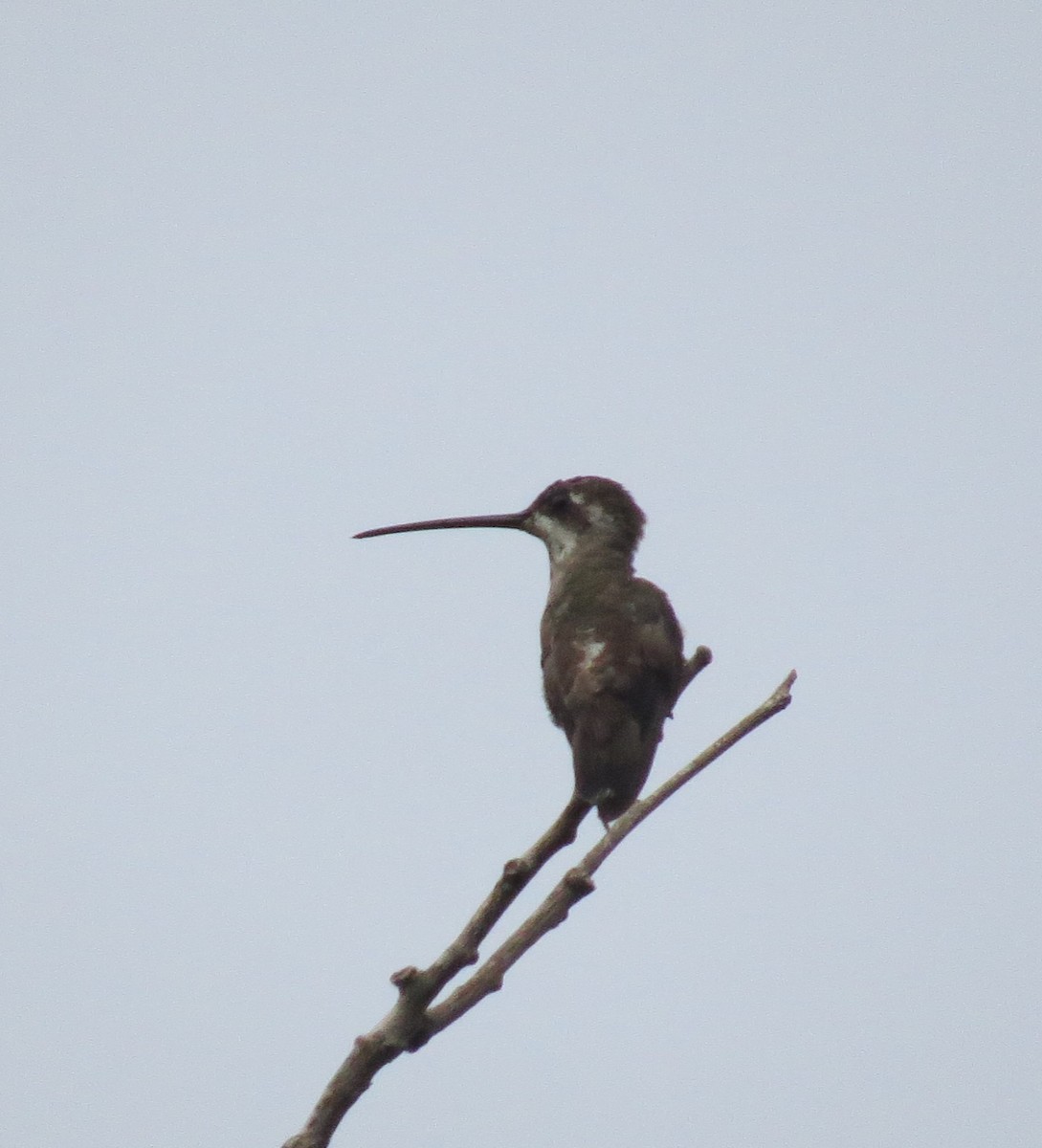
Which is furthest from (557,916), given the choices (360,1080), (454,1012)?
(360,1080)

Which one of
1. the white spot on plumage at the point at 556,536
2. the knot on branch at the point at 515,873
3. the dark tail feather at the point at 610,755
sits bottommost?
the knot on branch at the point at 515,873

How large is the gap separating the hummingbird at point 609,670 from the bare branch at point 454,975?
1.44 meters

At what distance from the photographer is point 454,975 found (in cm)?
415

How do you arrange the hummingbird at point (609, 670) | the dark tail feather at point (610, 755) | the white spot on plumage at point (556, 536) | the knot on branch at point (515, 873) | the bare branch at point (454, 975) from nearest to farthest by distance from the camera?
1. the bare branch at point (454, 975)
2. the knot on branch at point (515, 873)
3. the dark tail feather at point (610, 755)
4. the hummingbird at point (609, 670)
5. the white spot on plumage at point (556, 536)

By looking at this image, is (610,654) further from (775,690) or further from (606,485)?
(606,485)

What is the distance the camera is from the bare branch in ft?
12.6

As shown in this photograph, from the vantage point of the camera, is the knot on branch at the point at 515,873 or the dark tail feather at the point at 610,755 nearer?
the knot on branch at the point at 515,873

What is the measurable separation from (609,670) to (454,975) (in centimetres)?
262

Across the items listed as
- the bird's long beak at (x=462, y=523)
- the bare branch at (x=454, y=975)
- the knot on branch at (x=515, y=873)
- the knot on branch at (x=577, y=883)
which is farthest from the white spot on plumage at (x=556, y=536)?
the knot on branch at (x=577, y=883)

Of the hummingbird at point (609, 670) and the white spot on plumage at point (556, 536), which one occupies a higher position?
the white spot on plumage at point (556, 536)

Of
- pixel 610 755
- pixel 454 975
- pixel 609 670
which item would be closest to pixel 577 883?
pixel 454 975

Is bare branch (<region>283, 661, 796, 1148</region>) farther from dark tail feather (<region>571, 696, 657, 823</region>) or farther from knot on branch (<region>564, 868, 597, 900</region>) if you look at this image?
dark tail feather (<region>571, 696, 657, 823</region>)

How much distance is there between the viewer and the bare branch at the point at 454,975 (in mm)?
3852

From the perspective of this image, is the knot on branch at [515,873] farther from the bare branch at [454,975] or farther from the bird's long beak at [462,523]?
the bird's long beak at [462,523]
